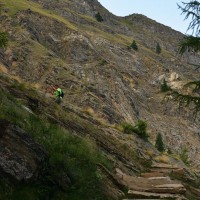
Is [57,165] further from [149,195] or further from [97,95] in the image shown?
[97,95]

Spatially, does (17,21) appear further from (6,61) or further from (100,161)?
(100,161)

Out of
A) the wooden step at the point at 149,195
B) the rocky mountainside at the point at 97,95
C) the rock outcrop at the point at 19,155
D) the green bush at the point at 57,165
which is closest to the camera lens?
the rock outcrop at the point at 19,155

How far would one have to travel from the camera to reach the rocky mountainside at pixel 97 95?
613 inches

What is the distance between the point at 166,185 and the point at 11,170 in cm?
733

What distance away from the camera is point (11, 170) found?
984cm

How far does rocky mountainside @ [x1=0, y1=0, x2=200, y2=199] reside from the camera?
1556cm

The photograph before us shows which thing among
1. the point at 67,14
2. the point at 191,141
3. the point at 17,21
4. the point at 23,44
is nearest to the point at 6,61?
the point at 23,44

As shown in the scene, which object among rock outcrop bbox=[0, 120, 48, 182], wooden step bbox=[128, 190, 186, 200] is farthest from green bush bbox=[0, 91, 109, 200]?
wooden step bbox=[128, 190, 186, 200]

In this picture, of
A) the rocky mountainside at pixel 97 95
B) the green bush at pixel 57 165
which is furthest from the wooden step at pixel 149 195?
the green bush at pixel 57 165

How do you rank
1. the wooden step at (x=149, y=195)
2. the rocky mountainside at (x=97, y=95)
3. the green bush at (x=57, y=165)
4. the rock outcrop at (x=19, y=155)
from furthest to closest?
the rocky mountainside at (x=97, y=95) < the wooden step at (x=149, y=195) < the green bush at (x=57, y=165) < the rock outcrop at (x=19, y=155)

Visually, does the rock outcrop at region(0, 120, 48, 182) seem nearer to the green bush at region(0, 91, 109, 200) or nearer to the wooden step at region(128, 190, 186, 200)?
Result: the green bush at region(0, 91, 109, 200)

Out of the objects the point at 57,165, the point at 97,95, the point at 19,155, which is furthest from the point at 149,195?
the point at 97,95

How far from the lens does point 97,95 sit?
162ft

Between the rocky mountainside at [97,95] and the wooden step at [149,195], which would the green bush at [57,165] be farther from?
the wooden step at [149,195]
